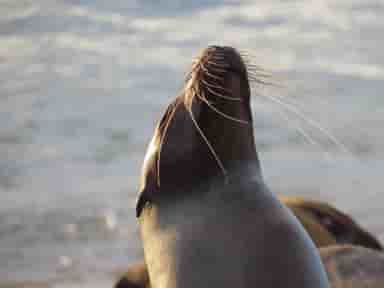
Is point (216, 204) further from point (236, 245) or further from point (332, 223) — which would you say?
point (332, 223)

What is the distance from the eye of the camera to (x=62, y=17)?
49.8 feet

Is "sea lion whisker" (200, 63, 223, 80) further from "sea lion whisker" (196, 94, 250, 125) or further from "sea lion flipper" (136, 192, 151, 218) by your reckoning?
"sea lion flipper" (136, 192, 151, 218)

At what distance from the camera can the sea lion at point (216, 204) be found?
2863 millimetres

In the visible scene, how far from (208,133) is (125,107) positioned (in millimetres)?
8081

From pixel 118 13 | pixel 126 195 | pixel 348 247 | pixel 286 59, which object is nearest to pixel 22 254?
pixel 126 195

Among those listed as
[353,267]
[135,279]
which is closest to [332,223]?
[135,279]

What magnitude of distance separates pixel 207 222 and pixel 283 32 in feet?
38.2

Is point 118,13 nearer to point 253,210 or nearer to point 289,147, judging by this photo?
point 289,147

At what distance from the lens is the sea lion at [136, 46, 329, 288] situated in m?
2.86

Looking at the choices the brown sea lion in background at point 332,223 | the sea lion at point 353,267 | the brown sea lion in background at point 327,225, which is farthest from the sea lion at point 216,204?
the brown sea lion in background at point 332,223

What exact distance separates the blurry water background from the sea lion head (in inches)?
8.2

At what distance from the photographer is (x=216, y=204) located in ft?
9.52

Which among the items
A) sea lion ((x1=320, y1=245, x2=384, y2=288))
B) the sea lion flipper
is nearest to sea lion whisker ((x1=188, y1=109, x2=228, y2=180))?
the sea lion flipper

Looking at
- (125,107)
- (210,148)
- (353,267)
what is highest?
(210,148)
